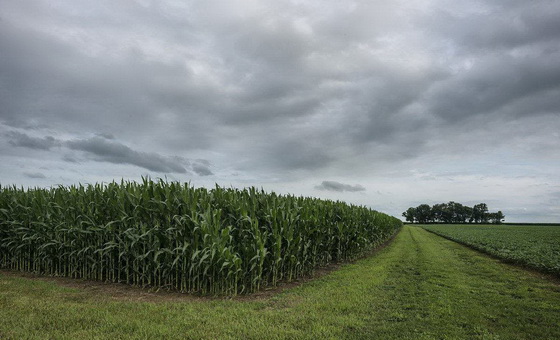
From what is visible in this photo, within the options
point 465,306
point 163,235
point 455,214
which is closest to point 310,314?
point 465,306

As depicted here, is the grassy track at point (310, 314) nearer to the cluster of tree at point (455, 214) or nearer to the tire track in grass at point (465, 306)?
the tire track in grass at point (465, 306)

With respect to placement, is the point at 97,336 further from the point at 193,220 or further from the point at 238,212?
the point at 238,212

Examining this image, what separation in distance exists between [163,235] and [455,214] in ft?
562

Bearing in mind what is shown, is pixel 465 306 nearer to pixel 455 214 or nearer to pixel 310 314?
pixel 310 314

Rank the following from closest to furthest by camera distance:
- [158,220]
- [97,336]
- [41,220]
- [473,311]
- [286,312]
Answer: [97,336]
[286,312]
[473,311]
[158,220]
[41,220]

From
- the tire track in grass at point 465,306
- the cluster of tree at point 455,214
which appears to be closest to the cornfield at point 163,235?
the tire track in grass at point 465,306

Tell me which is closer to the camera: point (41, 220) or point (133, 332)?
point (133, 332)

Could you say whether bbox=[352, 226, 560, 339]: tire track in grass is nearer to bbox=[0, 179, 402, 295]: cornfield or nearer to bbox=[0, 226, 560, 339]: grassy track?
bbox=[0, 226, 560, 339]: grassy track

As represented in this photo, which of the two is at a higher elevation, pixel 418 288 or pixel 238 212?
pixel 238 212

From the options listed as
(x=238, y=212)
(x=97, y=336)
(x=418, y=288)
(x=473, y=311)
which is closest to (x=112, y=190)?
(x=238, y=212)

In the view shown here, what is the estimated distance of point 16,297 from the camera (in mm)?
8461

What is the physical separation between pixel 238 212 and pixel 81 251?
576 cm

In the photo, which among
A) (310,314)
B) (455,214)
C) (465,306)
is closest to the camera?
(310,314)

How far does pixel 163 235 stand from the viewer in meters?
9.25
